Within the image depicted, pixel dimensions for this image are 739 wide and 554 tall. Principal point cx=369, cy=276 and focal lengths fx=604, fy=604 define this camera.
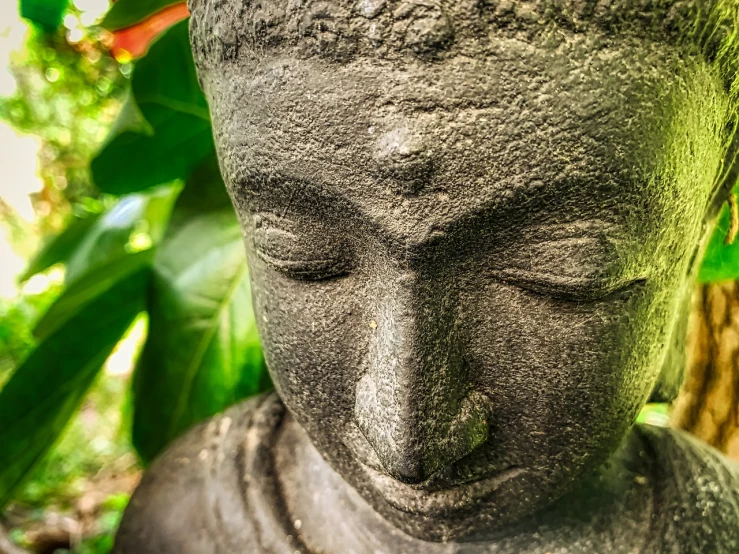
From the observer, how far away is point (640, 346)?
48cm

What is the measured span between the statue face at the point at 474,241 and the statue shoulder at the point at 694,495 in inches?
6.6

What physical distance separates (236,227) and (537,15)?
705 mm

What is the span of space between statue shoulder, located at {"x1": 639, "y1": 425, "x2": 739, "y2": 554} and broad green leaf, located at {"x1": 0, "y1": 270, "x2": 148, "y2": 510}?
739mm

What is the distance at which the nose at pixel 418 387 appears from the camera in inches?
16.4

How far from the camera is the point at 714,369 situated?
0.92m

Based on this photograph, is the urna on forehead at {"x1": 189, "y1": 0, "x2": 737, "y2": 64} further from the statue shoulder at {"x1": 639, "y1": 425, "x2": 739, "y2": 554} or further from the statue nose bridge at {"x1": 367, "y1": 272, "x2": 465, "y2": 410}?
the statue shoulder at {"x1": 639, "y1": 425, "x2": 739, "y2": 554}

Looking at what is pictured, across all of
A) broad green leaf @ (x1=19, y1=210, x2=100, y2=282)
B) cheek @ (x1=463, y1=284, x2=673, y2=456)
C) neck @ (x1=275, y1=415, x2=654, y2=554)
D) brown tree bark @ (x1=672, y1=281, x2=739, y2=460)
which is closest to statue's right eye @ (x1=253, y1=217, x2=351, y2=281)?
cheek @ (x1=463, y1=284, x2=673, y2=456)

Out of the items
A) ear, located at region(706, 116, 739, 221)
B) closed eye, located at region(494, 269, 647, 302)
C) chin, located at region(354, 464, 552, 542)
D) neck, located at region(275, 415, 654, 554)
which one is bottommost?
neck, located at region(275, 415, 654, 554)

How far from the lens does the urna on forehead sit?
1.15 ft

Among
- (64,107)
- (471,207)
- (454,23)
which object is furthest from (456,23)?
(64,107)

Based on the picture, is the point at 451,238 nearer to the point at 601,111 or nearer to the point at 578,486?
the point at 601,111

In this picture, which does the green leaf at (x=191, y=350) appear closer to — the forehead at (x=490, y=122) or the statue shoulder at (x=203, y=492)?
the statue shoulder at (x=203, y=492)

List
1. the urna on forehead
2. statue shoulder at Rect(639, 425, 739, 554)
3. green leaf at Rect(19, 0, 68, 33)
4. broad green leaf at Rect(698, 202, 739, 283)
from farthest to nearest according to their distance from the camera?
1. green leaf at Rect(19, 0, 68, 33)
2. broad green leaf at Rect(698, 202, 739, 283)
3. statue shoulder at Rect(639, 425, 739, 554)
4. the urna on forehead

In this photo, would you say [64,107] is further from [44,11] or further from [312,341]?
[312,341]
